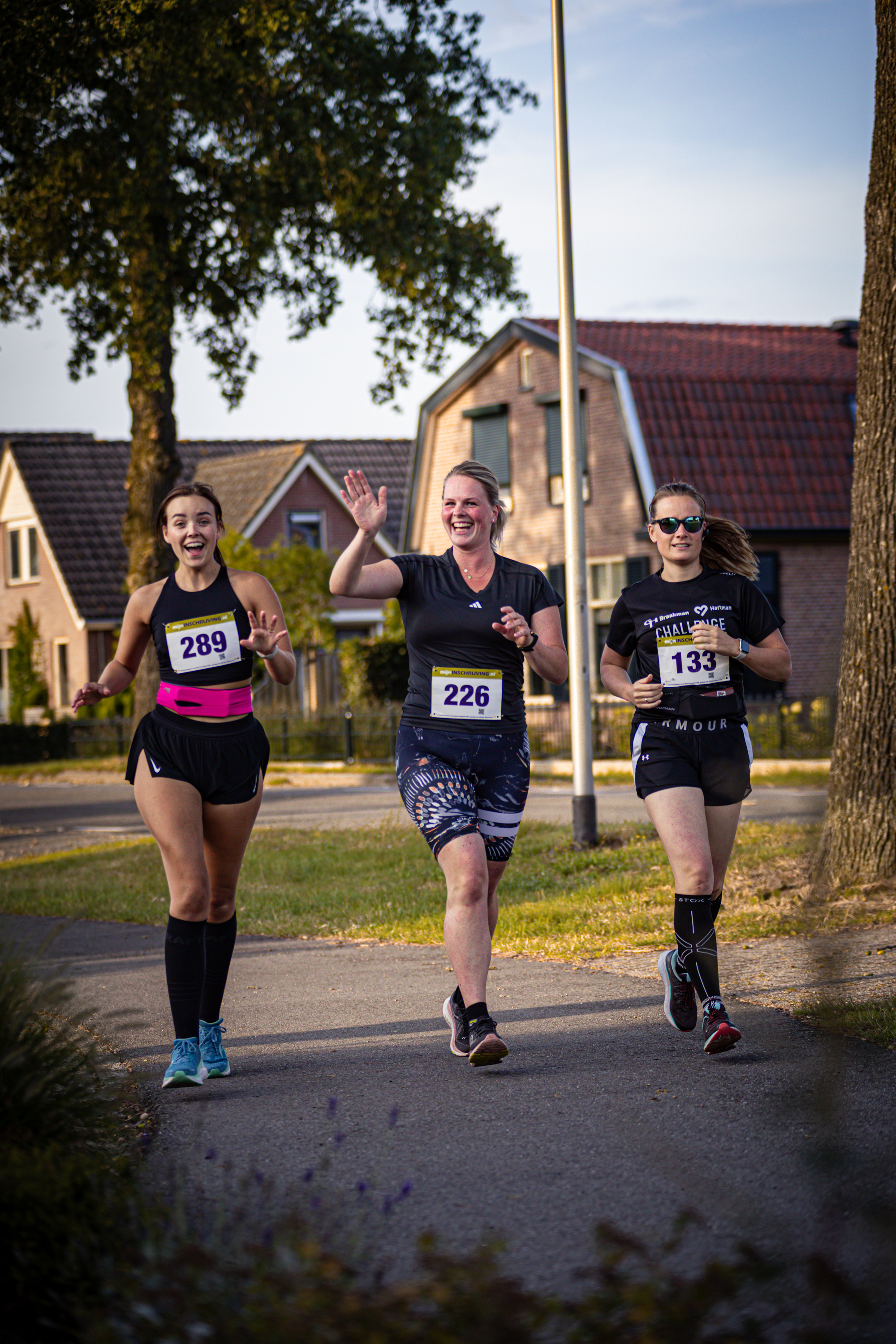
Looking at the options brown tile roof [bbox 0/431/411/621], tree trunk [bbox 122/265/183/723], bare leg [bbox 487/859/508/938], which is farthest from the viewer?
brown tile roof [bbox 0/431/411/621]

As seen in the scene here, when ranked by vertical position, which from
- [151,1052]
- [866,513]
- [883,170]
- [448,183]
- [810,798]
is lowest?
[151,1052]

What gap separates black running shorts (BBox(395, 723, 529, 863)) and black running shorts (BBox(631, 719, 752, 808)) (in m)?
0.49

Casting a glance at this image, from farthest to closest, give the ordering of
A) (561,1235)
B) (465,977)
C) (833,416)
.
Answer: (833,416)
(465,977)
(561,1235)

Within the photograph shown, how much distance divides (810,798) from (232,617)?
4115mm

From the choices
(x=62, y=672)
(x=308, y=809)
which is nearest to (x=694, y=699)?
(x=308, y=809)

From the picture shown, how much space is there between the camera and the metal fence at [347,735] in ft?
83.9

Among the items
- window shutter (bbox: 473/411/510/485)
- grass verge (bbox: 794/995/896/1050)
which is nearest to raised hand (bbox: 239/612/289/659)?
grass verge (bbox: 794/995/896/1050)

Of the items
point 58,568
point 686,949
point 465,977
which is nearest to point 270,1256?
point 465,977

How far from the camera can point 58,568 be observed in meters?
44.0

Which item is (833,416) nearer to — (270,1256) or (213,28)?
(213,28)

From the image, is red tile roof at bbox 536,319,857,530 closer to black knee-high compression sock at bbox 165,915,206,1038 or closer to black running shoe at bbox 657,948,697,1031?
black running shoe at bbox 657,948,697,1031

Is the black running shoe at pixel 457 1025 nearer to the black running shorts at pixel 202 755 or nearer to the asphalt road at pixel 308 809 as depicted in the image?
the black running shorts at pixel 202 755

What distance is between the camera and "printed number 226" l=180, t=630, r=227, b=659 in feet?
18.7

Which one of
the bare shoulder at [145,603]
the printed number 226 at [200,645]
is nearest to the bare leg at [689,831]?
the printed number 226 at [200,645]
